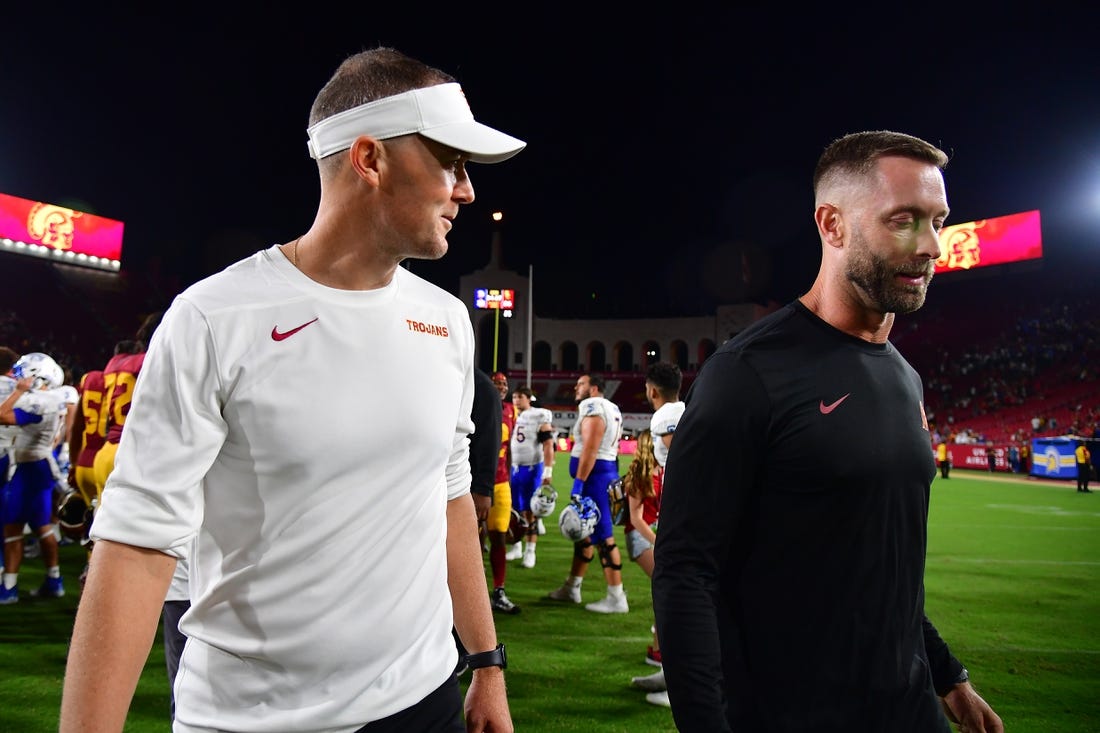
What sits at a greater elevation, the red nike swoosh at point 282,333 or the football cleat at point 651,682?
the red nike swoosh at point 282,333

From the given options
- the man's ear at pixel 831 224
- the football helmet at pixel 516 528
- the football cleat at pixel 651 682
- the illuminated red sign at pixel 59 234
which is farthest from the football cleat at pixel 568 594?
the illuminated red sign at pixel 59 234

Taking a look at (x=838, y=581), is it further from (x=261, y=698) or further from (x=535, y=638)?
(x=535, y=638)

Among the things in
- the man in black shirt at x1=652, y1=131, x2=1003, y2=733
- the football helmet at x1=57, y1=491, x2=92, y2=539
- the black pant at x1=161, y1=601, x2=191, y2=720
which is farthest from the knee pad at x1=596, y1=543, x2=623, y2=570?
the man in black shirt at x1=652, y1=131, x2=1003, y2=733

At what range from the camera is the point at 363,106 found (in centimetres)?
176

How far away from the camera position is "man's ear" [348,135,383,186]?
5.75 ft

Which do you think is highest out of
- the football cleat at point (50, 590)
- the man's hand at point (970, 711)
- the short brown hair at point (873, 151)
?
the short brown hair at point (873, 151)

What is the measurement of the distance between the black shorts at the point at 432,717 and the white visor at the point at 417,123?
132cm

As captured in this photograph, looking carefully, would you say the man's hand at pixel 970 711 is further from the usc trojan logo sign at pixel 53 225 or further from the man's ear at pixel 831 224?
the usc trojan logo sign at pixel 53 225

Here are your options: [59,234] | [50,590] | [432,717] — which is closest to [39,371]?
[50,590]

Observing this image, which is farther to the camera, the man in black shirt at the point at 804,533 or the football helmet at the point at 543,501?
the football helmet at the point at 543,501

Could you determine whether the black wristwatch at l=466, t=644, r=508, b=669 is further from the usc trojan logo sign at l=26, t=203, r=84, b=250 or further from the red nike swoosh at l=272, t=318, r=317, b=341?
the usc trojan logo sign at l=26, t=203, r=84, b=250

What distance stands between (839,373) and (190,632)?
5.57 feet

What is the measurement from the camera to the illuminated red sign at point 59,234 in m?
38.8

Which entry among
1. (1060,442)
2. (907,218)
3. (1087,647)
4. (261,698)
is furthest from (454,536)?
(1060,442)
